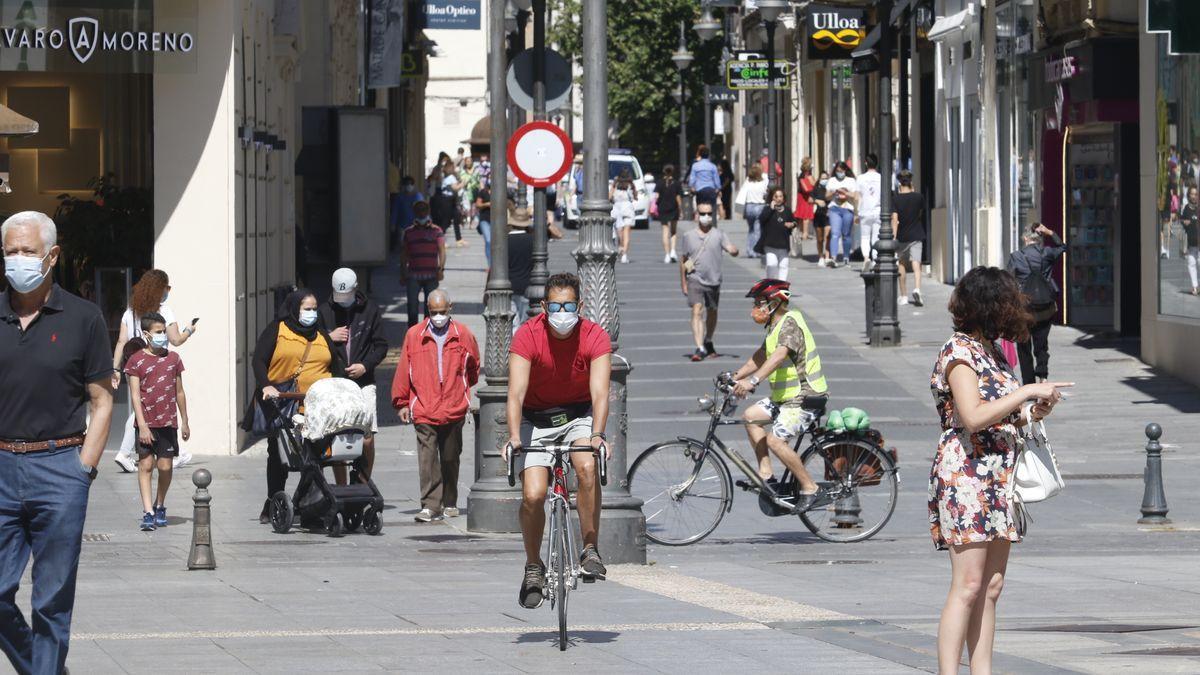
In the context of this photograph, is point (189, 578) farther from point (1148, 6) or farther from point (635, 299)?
point (635, 299)

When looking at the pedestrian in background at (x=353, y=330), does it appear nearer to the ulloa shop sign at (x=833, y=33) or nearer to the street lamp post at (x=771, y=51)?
the ulloa shop sign at (x=833, y=33)

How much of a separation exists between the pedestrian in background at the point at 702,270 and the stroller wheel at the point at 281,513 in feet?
34.8

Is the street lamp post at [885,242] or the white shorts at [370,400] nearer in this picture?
the white shorts at [370,400]

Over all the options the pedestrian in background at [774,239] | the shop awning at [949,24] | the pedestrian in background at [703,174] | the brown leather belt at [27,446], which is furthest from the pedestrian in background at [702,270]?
the brown leather belt at [27,446]

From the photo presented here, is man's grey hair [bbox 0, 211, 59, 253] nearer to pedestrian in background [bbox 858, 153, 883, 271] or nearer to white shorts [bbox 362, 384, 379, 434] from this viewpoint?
white shorts [bbox 362, 384, 379, 434]

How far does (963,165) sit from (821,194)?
5066mm

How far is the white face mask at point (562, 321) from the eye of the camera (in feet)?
31.8

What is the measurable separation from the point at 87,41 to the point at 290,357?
4.73 meters

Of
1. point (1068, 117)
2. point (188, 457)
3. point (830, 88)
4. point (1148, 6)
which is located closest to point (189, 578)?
point (188, 457)

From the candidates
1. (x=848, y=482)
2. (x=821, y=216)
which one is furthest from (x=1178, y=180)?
(x=821, y=216)

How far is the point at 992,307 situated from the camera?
732 centimetres

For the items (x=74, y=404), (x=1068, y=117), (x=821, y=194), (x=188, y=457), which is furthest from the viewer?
(x=821, y=194)

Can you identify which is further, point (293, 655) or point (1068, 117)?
point (1068, 117)

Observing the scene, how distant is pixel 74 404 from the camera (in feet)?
23.9
